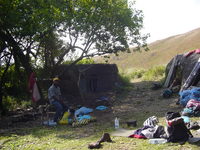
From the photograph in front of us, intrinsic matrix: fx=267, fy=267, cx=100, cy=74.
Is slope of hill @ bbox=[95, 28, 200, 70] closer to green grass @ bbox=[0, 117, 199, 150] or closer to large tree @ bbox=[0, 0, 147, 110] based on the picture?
large tree @ bbox=[0, 0, 147, 110]

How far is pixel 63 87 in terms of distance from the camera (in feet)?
58.6

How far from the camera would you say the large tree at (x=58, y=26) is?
1340 centimetres

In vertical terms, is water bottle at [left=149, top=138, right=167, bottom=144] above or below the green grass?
above

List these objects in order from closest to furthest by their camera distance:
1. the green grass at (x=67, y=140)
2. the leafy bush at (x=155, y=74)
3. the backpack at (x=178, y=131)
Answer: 1. the backpack at (x=178, y=131)
2. the green grass at (x=67, y=140)
3. the leafy bush at (x=155, y=74)

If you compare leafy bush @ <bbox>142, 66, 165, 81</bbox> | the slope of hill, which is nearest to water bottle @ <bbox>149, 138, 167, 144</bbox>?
leafy bush @ <bbox>142, 66, 165, 81</bbox>

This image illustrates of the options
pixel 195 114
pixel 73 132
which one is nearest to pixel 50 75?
pixel 73 132

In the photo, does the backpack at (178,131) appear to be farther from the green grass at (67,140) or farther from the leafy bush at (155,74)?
the leafy bush at (155,74)

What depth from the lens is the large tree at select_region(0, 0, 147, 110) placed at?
13.4 metres

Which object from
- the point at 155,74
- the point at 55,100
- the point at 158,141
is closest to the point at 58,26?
the point at 55,100

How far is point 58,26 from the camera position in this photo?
1545cm

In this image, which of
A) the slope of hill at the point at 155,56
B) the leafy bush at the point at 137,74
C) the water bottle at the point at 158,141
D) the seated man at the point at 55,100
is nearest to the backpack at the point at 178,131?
the water bottle at the point at 158,141

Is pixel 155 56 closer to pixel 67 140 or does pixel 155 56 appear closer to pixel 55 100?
pixel 55 100

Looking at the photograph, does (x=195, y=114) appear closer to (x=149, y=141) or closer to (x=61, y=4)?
(x=149, y=141)

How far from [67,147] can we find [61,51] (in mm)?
12304
